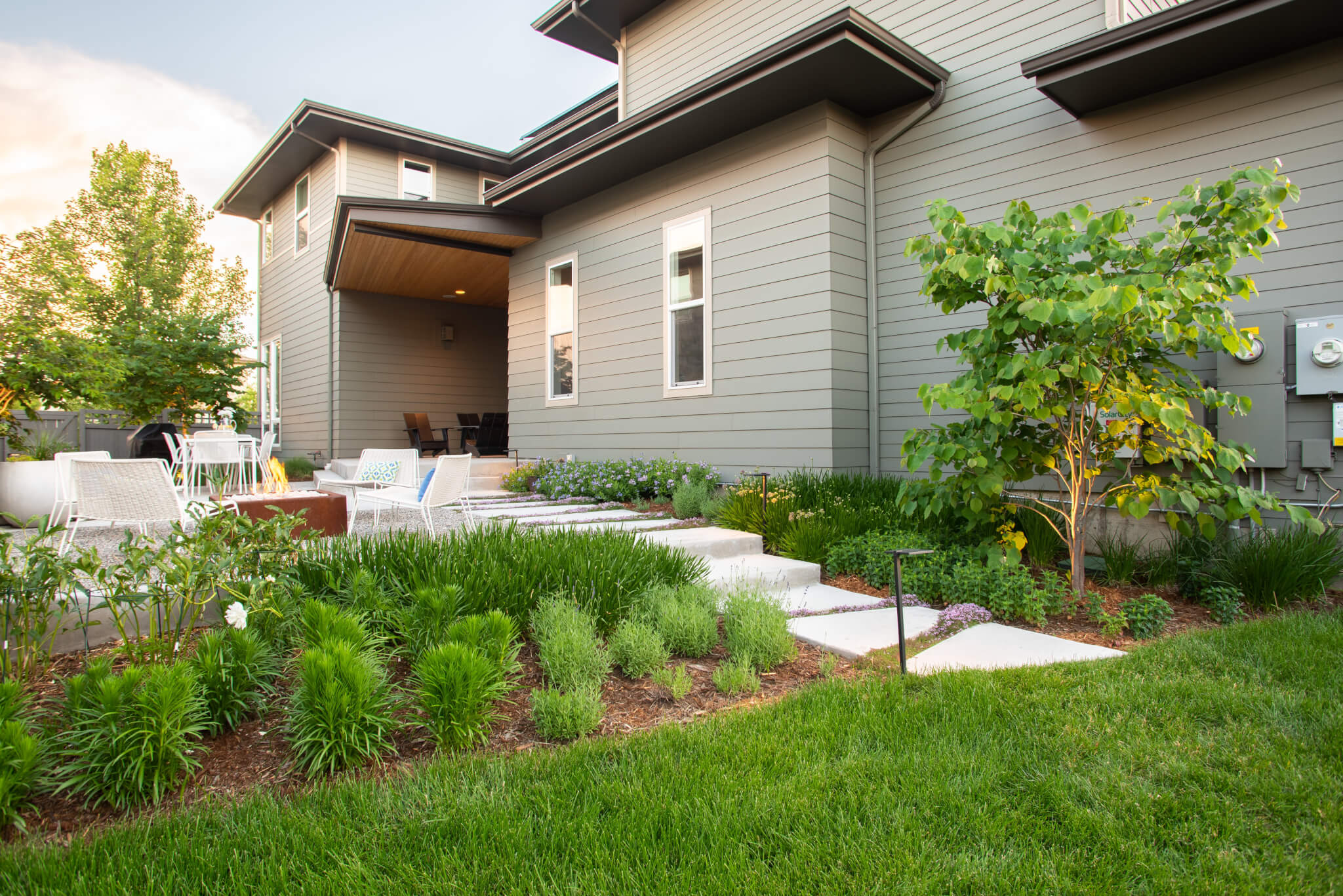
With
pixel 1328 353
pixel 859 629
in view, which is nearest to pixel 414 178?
pixel 859 629

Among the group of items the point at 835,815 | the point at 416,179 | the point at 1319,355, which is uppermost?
the point at 416,179

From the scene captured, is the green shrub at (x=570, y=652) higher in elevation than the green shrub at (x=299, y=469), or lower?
lower

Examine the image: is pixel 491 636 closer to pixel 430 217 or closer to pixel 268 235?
pixel 430 217

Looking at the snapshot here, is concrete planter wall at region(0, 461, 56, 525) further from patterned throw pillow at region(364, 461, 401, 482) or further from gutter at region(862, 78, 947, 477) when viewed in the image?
gutter at region(862, 78, 947, 477)

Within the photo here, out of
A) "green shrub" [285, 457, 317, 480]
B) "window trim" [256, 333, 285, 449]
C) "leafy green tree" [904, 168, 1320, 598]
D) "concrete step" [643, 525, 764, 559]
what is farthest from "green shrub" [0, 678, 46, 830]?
"window trim" [256, 333, 285, 449]

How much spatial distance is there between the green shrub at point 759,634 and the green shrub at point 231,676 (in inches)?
67.5

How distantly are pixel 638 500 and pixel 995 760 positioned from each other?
195 inches

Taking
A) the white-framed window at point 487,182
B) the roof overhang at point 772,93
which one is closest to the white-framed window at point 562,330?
the roof overhang at point 772,93

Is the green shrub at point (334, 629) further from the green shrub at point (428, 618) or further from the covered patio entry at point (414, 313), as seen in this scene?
the covered patio entry at point (414, 313)

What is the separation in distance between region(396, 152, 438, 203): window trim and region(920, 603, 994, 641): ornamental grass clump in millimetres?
11224

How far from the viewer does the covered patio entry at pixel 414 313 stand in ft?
27.8

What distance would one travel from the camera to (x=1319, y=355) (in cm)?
402

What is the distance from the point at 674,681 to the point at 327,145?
40.4ft

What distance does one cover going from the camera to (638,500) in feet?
22.1
